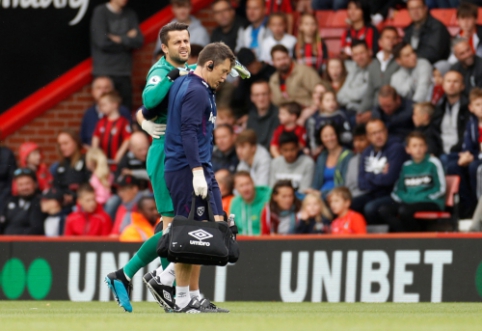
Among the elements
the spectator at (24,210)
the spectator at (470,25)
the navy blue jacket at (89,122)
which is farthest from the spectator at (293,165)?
the spectator at (24,210)

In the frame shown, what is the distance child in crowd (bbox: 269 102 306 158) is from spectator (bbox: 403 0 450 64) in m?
1.63

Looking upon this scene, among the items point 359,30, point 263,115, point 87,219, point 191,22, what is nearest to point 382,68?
point 359,30

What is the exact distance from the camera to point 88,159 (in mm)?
15227

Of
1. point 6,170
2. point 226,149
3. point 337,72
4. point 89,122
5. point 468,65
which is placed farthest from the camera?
point 89,122

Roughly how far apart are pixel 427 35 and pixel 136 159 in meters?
3.96

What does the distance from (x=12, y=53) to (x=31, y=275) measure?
4943 mm

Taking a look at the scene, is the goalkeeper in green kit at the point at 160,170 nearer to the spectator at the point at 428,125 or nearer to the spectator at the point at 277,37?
the spectator at the point at 428,125

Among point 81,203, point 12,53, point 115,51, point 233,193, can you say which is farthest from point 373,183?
point 12,53

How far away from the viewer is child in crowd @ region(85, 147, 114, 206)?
1486 centimetres

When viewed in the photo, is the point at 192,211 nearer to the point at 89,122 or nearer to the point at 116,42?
the point at 89,122

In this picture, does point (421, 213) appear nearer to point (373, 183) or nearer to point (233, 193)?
point (373, 183)

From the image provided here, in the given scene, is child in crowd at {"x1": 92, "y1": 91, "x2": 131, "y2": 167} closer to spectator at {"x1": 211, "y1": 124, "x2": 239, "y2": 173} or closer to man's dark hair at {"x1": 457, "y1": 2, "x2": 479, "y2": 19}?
spectator at {"x1": 211, "y1": 124, "x2": 239, "y2": 173}

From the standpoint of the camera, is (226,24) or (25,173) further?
(226,24)

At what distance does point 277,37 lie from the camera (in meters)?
15.4
